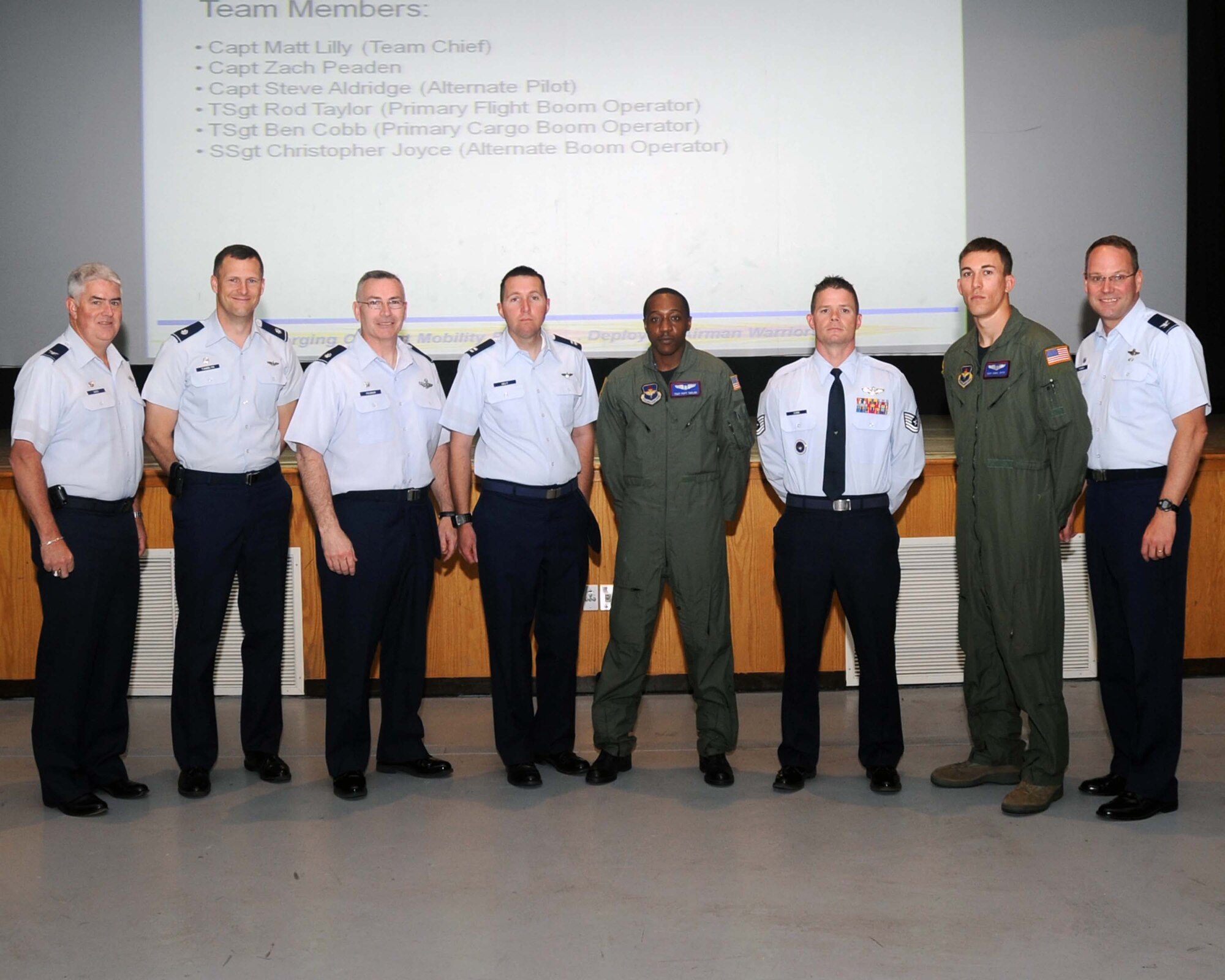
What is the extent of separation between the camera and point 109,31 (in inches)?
208

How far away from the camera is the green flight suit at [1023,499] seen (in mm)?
3115

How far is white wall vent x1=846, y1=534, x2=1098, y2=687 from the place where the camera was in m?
4.50

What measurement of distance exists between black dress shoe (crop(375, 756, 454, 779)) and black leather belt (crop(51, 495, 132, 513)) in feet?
3.72

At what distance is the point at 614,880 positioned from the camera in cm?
272

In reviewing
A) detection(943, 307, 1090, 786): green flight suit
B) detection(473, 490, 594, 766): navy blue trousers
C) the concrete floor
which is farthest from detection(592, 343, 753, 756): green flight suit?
detection(943, 307, 1090, 786): green flight suit

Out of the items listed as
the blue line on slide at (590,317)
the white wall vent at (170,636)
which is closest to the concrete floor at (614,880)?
the white wall vent at (170,636)

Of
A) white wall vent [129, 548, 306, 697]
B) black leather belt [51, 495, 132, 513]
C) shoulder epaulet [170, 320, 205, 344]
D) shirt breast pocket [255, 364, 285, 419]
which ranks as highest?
shoulder epaulet [170, 320, 205, 344]

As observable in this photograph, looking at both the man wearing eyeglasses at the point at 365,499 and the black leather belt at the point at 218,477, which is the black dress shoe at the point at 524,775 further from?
the black leather belt at the point at 218,477

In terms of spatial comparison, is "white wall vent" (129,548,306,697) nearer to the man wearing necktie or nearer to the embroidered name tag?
the man wearing necktie

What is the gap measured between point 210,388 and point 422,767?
4.41 feet

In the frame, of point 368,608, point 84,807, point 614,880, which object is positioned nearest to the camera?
point 614,880

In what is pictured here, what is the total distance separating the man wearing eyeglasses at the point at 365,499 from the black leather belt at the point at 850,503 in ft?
3.89

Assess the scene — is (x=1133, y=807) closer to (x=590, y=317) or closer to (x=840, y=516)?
(x=840, y=516)

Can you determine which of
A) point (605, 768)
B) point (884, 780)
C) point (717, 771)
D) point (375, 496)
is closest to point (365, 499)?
point (375, 496)
